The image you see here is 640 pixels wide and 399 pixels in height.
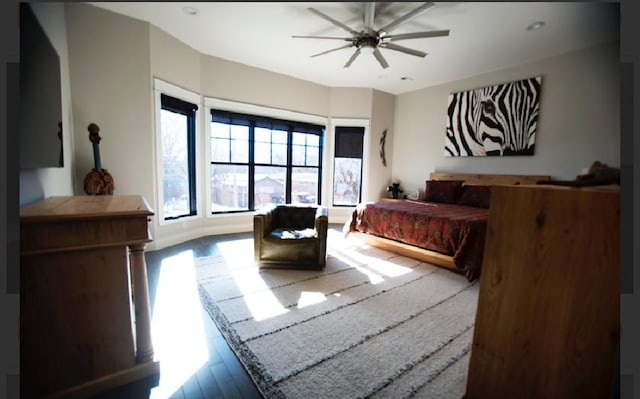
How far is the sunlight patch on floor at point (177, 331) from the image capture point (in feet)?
4.46

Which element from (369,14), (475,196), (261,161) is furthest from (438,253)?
(261,161)

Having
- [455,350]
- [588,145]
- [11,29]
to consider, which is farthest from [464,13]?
[11,29]

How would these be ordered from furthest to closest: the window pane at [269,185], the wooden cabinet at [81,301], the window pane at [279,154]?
the window pane at [279,154] < the window pane at [269,185] < the wooden cabinet at [81,301]

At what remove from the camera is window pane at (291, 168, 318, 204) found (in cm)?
509

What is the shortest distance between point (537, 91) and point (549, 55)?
0.45 metres

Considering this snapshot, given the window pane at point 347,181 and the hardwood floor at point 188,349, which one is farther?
the window pane at point 347,181

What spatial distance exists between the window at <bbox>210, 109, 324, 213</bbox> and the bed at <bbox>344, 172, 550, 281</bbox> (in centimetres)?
167

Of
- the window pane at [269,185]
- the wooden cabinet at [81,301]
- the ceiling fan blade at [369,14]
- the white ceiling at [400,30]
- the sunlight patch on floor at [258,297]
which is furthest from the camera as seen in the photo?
the window pane at [269,185]

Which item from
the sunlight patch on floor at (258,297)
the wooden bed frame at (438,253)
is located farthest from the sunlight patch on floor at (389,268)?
the sunlight patch on floor at (258,297)

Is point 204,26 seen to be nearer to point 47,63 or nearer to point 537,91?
point 47,63

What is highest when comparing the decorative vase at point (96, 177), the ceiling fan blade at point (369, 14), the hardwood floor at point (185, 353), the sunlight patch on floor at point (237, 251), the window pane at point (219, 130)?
the ceiling fan blade at point (369, 14)

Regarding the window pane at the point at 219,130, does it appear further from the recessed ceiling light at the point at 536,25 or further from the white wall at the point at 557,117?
the recessed ceiling light at the point at 536,25

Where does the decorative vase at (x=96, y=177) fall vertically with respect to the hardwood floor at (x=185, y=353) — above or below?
above

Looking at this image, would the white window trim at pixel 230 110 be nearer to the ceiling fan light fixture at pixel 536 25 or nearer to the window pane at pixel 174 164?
the window pane at pixel 174 164
